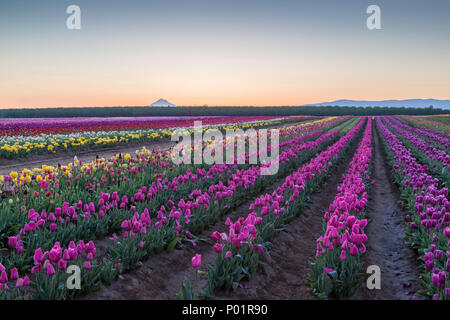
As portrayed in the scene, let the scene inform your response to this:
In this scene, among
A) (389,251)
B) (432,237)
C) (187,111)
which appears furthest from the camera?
(187,111)

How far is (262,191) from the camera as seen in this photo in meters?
8.78

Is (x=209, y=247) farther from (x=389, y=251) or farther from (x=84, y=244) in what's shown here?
(x=389, y=251)

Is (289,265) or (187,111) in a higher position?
(187,111)

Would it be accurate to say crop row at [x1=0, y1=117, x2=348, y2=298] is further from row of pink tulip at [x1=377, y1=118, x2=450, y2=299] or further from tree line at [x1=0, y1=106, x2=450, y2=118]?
tree line at [x1=0, y1=106, x2=450, y2=118]

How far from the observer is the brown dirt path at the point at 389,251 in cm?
406

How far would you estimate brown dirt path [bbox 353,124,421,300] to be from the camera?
4059 mm

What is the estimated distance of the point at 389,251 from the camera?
542cm

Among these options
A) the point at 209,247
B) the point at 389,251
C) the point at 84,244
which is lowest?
the point at 389,251

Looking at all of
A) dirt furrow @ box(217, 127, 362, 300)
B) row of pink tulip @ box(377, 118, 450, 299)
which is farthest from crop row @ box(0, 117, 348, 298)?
row of pink tulip @ box(377, 118, 450, 299)

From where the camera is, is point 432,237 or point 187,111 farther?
point 187,111

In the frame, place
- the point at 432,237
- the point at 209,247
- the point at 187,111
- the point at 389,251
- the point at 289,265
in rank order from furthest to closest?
the point at 187,111 → the point at 389,251 → the point at 209,247 → the point at 289,265 → the point at 432,237

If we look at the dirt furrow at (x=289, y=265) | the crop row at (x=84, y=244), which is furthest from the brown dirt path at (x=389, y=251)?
the crop row at (x=84, y=244)

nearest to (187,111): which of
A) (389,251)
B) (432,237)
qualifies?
(389,251)
